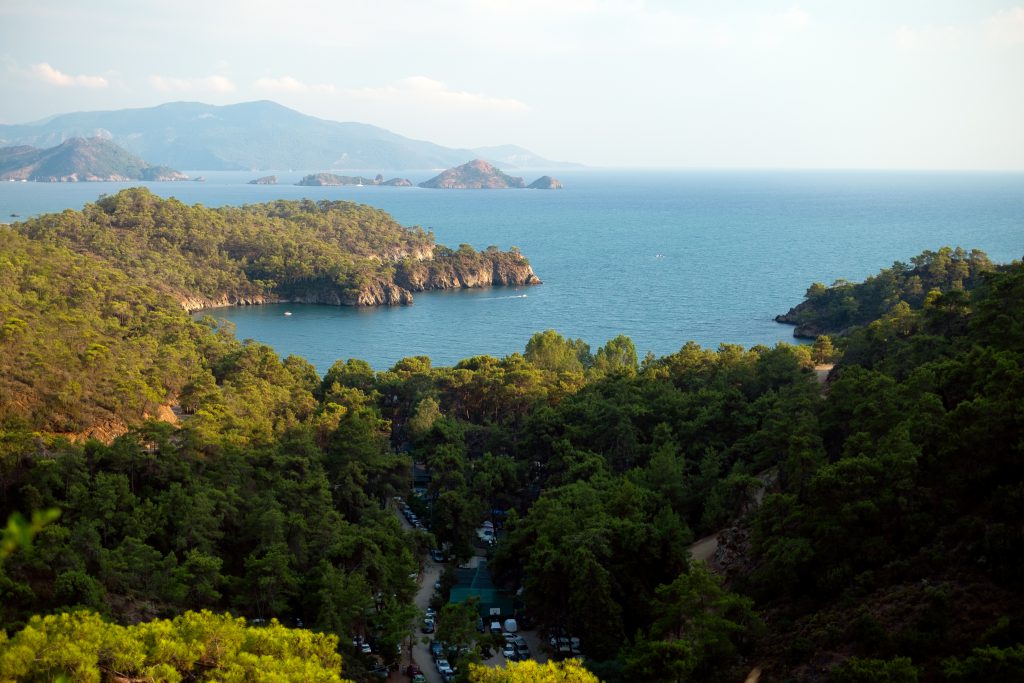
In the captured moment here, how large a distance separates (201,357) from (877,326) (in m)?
31.7

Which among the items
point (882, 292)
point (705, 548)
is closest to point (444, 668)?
point (705, 548)

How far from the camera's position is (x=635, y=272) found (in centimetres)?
9375

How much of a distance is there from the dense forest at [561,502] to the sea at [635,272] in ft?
74.4

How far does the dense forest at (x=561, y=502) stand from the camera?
1639cm

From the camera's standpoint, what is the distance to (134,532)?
2278 cm

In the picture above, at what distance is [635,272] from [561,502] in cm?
6972

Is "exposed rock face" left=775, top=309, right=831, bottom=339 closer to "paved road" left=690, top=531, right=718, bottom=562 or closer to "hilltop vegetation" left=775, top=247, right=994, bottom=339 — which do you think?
"hilltop vegetation" left=775, top=247, right=994, bottom=339

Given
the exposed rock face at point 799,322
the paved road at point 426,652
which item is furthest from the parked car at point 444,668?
the exposed rock face at point 799,322

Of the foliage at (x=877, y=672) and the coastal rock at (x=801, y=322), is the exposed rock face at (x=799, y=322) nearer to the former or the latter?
the coastal rock at (x=801, y=322)

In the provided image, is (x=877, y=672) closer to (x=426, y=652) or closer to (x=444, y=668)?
(x=444, y=668)

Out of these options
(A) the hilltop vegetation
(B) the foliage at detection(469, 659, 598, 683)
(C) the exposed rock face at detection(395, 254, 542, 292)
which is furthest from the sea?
(B) the foliage at detection(469, 659, 598, 683)

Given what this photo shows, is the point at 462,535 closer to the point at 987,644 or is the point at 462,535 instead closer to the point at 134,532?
the point at 134,532

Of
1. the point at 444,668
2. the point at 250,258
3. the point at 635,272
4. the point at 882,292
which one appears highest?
the point at 250,258

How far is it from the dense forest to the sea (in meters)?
22.7
